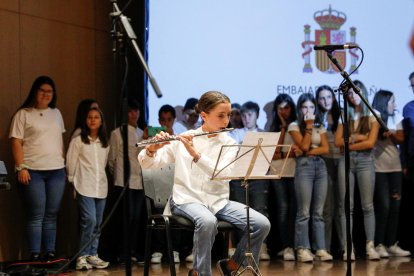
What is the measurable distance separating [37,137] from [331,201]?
2.99 metres

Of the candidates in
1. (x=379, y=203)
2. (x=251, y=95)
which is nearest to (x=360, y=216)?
(x=379, y=203)

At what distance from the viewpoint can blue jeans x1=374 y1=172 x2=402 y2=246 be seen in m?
7.62

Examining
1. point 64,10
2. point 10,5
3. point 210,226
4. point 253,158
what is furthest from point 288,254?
point 10,5

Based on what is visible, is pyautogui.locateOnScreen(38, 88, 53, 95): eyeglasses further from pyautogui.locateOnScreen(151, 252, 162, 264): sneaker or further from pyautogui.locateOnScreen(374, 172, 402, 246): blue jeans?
pyautogui.locateOnScreen(374, 172, 402, 246): blue jeans

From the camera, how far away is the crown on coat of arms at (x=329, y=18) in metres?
8.24

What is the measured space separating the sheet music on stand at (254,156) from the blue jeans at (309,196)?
2643mm

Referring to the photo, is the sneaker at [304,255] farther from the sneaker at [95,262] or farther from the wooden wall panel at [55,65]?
the wooden wall panel at [55,65]

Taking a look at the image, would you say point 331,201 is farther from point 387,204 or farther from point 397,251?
point 397,251

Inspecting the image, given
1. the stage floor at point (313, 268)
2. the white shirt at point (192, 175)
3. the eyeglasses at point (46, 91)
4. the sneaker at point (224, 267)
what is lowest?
the stage floor at point (313, 268)

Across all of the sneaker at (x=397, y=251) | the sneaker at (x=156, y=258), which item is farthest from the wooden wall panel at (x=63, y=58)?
the sneaker at (x=397, y=251)

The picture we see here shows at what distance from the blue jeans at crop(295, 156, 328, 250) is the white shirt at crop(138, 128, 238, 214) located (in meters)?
2.35

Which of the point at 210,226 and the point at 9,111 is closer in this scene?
the point at 210,226

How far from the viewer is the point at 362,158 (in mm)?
7355

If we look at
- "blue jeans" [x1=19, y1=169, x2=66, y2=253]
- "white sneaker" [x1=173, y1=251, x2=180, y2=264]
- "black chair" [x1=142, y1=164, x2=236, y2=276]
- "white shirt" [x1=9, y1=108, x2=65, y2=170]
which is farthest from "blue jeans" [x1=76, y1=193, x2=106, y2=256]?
"black chair" [x1=142, y1=164, x2=236, y2=276]
